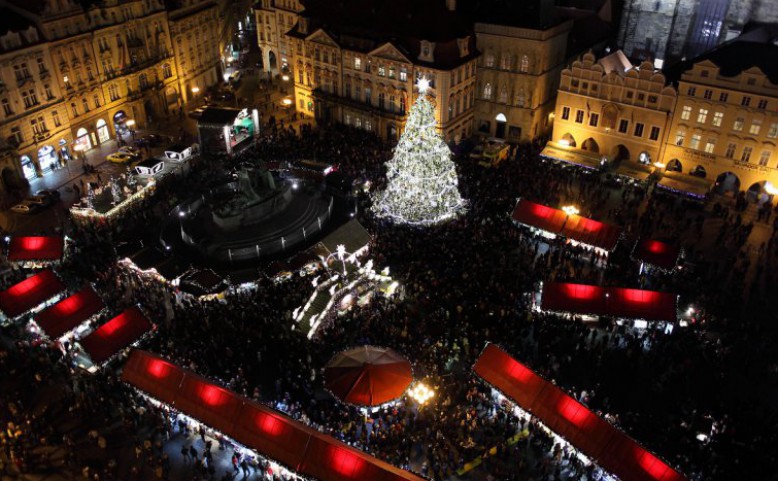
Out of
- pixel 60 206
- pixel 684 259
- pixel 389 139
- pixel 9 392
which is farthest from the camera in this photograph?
pixel 389 139

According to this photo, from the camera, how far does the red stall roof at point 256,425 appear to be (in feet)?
88.3

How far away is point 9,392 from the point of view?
33.6m

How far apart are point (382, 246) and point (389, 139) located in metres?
22.7

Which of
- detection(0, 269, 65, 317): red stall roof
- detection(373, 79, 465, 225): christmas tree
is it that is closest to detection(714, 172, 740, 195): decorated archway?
detection(373, 79, 465, 225): christmas tree

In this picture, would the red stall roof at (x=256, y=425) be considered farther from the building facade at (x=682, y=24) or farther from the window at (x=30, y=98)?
the building facade at (x=682, y=24)

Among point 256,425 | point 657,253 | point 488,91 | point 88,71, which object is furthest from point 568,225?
point 88,71

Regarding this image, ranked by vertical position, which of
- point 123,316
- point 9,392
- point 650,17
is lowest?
point 9,392

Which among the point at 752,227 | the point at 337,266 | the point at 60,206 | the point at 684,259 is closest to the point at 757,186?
the point at 752,227

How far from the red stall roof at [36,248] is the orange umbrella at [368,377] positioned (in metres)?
23.9

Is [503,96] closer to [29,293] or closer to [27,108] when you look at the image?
[27,108]

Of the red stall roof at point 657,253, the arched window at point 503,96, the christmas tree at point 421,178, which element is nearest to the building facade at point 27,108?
the christmas tree at point 421,178

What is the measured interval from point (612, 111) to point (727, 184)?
473 inches

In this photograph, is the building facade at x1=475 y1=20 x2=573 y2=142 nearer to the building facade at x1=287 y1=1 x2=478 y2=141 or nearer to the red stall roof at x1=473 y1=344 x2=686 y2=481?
the building facade at x1=287 y1=1 x2=478 y2=141

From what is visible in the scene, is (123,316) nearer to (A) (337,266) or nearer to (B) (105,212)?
(A) (337,266)
